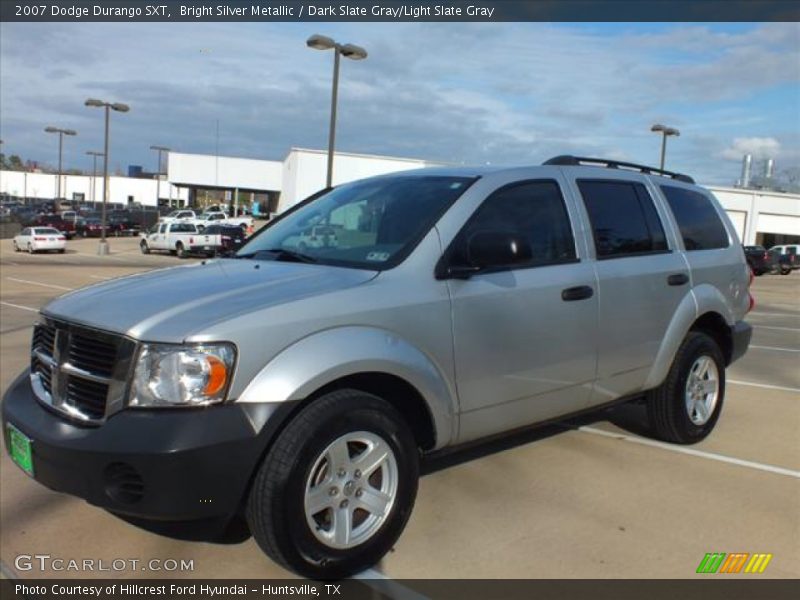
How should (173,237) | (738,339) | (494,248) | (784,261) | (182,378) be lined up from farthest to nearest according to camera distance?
(784,261) → (173,237) → (738,339) → (494,248) → (182,378)

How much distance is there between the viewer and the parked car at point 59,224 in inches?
1879

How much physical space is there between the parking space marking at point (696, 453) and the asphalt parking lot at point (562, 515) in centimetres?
2

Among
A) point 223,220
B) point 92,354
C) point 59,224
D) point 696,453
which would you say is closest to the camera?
point 92,354

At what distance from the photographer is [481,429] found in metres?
3.70

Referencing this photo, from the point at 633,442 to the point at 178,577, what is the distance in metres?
3.31

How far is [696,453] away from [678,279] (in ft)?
3.96

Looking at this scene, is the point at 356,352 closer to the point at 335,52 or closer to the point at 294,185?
the point at 335,52

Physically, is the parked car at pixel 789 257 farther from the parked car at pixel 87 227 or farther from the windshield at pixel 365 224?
the parked car at pixel 87 227

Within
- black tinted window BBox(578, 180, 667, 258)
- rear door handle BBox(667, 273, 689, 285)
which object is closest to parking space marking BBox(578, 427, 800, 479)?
rear door handle BBox(667, 273, 689, 285)

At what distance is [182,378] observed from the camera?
9.13 feet

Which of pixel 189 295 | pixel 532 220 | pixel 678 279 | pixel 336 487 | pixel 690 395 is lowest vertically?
pixel 336 487

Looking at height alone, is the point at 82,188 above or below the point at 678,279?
above

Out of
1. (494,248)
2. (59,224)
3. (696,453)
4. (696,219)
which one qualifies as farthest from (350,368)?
(59,224)

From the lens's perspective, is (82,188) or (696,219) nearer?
(696,219)
